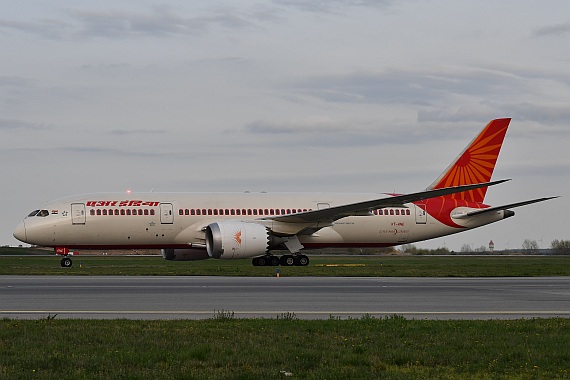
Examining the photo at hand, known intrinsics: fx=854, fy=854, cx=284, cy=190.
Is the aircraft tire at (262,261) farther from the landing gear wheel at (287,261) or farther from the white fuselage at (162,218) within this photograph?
the white fuselage at (162,218)

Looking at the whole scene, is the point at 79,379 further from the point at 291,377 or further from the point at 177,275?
the point at 177,275

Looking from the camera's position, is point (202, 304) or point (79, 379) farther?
point (202, 304)

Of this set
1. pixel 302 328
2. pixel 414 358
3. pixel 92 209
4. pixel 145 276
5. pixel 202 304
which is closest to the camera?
pixel 414 358

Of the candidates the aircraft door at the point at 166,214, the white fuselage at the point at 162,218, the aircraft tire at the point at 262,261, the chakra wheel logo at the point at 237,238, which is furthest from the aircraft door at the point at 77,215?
the aircraft tire at the point at 262,261

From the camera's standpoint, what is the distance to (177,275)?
30.4 m

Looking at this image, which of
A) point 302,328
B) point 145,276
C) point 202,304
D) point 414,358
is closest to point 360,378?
point 414,358

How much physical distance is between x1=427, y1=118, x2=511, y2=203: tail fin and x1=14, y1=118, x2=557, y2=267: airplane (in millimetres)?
1174

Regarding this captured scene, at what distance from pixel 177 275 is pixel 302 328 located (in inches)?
711

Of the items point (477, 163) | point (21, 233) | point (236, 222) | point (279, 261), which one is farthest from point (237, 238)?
point (477, 163)

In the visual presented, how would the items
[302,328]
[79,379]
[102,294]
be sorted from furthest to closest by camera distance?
[102,294] → [302,328] → [79,379]

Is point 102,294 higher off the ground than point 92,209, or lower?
lower

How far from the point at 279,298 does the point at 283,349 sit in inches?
339

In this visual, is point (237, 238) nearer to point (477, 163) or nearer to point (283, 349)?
point (477, 163)

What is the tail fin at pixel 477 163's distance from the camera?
4394cm
